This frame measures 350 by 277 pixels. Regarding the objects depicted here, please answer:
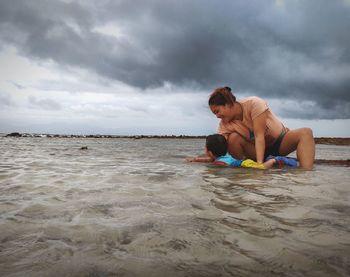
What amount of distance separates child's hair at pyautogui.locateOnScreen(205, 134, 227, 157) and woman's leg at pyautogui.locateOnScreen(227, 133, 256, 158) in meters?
0.10

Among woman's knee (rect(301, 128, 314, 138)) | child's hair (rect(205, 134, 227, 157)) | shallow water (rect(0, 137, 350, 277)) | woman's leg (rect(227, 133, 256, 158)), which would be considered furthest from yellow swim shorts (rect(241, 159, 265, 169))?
shallow water (rect(0, 137, 350, 277))

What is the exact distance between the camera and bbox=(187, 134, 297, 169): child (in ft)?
16.6

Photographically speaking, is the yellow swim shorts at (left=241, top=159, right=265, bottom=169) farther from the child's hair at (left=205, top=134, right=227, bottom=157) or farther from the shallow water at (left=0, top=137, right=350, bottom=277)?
the shallow water at (left=0, top=137, right=350, bottom=277)

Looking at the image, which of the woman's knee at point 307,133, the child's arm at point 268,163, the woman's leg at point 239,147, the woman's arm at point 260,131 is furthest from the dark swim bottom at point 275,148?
the woman's arm at point 260,131

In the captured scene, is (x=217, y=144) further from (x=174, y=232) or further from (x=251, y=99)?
(x=174, y=232)

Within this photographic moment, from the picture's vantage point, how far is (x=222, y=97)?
504cm

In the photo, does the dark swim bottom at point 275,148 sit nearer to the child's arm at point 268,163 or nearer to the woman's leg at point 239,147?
the woman's leg at point 239,147

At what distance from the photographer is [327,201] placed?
2500 mm

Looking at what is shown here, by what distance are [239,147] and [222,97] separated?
49.4 inches

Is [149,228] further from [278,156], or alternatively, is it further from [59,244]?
[278,156]

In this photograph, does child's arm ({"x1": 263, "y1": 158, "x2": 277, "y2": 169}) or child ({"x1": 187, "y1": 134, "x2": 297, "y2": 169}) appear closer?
child's arm ({"x1": 263, "y1": 158, "x2": 277, "y2": 169})

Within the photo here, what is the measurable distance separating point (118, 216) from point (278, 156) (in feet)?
14.1

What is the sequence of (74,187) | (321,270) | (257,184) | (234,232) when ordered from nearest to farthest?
(321,270), (234,232), (74,187), (257,184)

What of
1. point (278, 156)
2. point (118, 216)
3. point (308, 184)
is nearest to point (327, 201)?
point (308, 184)
